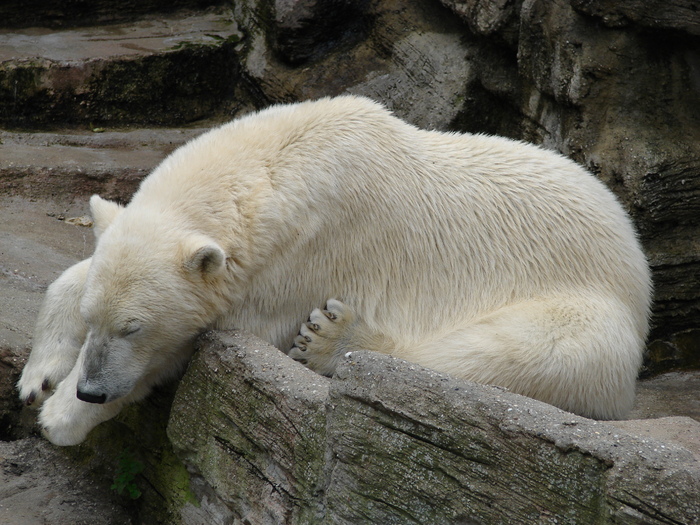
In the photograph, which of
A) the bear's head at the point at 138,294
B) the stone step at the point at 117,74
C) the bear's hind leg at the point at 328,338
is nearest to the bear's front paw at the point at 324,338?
the bear's hind leg at the point at 328,338

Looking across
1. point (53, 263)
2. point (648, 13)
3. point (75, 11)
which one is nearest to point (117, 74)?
point (75, 11)

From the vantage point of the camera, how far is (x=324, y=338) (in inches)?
147

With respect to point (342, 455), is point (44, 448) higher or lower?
lower

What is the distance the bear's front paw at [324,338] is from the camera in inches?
146

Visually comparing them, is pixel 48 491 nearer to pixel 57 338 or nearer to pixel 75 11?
pixel 57 338

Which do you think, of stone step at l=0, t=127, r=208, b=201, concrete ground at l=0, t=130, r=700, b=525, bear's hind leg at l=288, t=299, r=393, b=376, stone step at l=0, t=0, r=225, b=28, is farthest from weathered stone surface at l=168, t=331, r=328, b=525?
stone step at l=0, t=0, r=225, b=28

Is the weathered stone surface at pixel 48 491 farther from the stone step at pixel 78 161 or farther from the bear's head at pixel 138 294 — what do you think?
the stone step at pixel 78 161

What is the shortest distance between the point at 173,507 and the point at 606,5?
4089mm

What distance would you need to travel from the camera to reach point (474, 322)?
3729mm

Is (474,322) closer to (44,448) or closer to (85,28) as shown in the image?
(44,448)

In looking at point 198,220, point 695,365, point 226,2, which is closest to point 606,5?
point 695,365

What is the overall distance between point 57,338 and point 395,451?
1.95m

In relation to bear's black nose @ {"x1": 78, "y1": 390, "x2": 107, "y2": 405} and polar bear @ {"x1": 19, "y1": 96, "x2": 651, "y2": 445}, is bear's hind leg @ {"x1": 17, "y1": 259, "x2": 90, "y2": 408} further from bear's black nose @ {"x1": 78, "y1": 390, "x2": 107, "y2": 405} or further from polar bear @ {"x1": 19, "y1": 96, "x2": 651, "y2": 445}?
bear's black nose @ {"x1": 78, "y1": 390, "x2": 107, "y2": 405}

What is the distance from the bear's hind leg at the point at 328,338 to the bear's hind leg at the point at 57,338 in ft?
3.48
